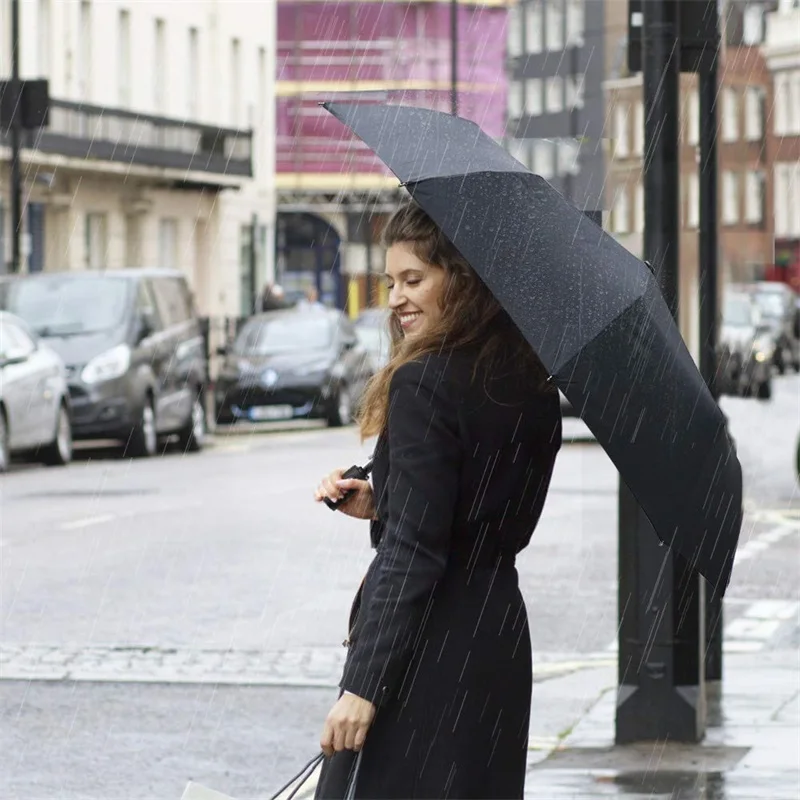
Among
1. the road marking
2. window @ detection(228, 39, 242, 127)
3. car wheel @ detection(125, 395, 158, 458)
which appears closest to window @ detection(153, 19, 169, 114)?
window @ detection(228, 39, 242, 127)

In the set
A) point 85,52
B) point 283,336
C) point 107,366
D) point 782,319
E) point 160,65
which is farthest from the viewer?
point 782,319

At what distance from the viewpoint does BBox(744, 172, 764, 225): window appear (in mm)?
107062

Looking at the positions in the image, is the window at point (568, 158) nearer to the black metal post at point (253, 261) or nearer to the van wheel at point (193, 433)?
the black metal post at point (253, 261)

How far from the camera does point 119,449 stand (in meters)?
26.1

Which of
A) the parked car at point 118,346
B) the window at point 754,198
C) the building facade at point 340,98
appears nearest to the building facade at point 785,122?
the window at point 754,198

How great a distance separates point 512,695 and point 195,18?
162 ft

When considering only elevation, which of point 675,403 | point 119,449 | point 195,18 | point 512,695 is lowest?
point 119,449

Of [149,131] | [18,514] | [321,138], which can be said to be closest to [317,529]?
[18,514]

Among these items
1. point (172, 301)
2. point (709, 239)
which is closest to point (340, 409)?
point (172, 301)

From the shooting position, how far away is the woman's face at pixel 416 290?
4359mm

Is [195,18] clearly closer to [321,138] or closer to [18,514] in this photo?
[321,138]

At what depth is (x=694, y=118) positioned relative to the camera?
8.94 meters

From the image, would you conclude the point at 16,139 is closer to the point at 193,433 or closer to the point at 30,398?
the point at 193,433

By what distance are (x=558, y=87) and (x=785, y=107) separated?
1509 cm
